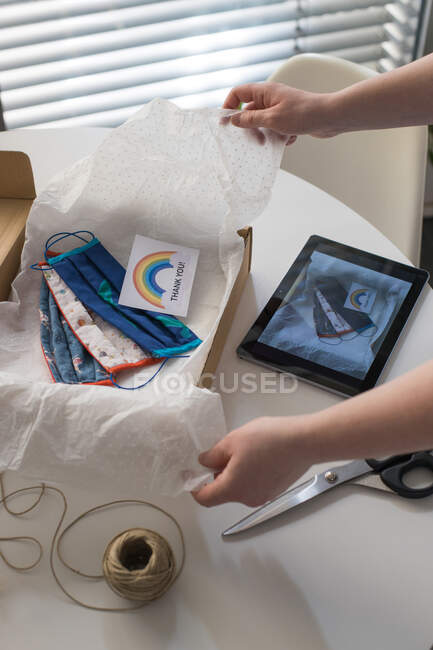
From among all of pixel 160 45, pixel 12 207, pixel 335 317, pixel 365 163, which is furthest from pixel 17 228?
pixel 160 45

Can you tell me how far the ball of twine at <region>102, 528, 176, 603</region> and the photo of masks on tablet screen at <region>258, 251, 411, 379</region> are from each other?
34cm

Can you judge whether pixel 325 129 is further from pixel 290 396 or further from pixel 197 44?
pixel 197 44

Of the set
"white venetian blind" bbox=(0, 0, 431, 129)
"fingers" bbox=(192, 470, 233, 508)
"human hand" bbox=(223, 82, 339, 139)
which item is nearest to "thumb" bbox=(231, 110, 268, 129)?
"human hand" bbox=(223, 82, 339, 139)

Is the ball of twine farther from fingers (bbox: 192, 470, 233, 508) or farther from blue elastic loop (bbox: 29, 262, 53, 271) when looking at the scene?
blue elastic loop (bbox: 29, 262, 53, 271)

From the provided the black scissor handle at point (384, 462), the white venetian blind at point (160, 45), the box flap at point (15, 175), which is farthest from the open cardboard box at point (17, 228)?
the white venetian blind at point (160, 45)

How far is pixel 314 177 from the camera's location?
1.43m

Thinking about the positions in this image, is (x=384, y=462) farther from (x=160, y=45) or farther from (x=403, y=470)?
(x=160, y=45)

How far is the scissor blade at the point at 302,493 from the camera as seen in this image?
0.73m

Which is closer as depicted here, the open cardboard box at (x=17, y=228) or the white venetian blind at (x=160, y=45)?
the open cardboard box at (x=17, y=228)

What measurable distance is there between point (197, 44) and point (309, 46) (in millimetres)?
371

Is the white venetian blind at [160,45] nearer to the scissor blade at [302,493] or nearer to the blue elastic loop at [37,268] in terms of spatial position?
the blue elastic loop at [37,268]

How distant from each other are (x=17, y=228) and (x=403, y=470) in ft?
2.17

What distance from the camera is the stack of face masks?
0.87m

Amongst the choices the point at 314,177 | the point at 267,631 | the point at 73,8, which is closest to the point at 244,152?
the point at 314,177
